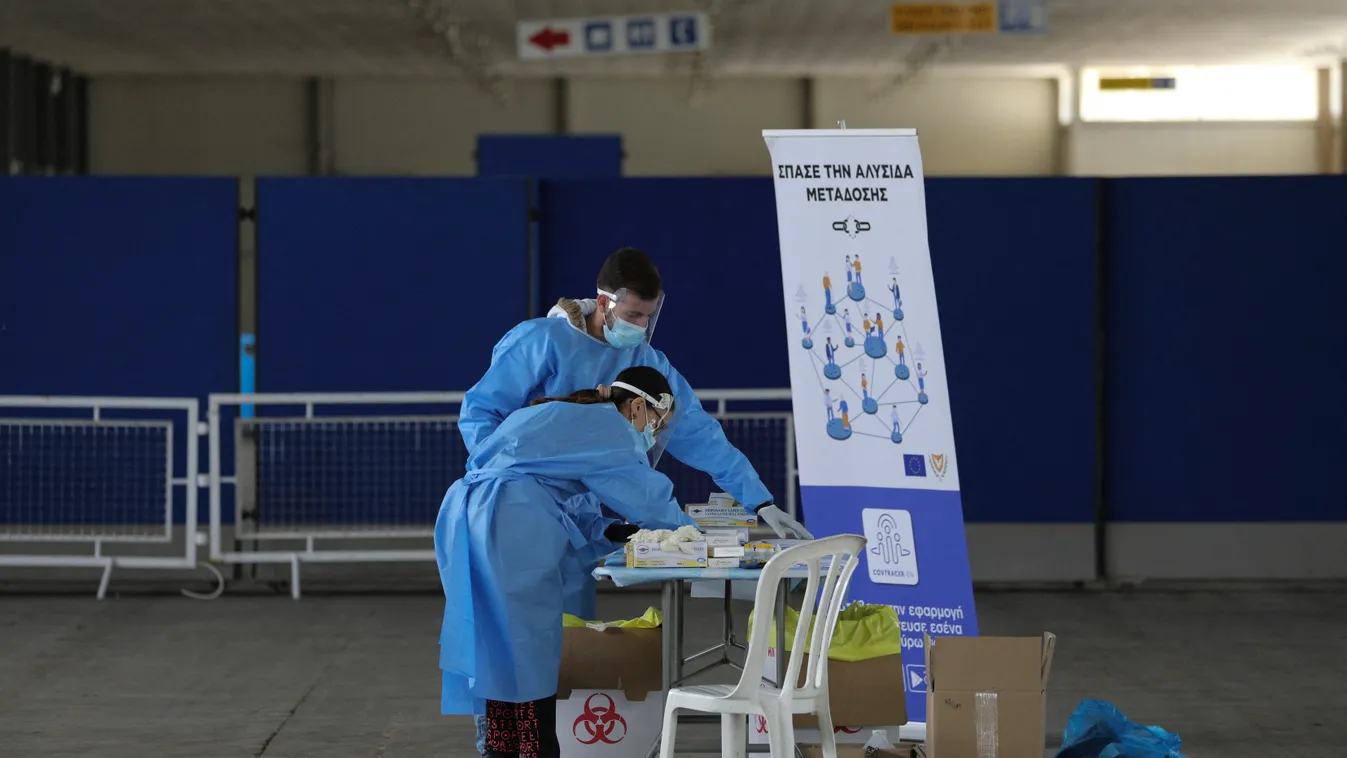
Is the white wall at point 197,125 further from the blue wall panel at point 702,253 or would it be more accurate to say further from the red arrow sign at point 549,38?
the blue wall panel at point 702,253

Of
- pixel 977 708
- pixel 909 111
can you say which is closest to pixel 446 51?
pixel 909 111

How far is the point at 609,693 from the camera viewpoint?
407cm

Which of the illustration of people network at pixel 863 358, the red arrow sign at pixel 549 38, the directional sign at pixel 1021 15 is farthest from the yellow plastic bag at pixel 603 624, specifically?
the directional sign at pixel 1021 15

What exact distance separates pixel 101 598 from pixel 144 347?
1.42 m

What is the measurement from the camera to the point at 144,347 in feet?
26.2

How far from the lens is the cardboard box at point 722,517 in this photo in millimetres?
4031

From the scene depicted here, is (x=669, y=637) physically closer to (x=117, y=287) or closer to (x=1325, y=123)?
(x=117, y=287)

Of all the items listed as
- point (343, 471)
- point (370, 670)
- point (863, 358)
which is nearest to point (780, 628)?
point (863, 358)

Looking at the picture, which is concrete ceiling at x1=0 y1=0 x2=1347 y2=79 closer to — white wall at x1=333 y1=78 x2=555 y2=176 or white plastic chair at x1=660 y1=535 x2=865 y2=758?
white wall at x1=333 y1=78 x2=555 y2=176

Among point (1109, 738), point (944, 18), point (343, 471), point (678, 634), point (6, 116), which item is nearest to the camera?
point (678, 634)

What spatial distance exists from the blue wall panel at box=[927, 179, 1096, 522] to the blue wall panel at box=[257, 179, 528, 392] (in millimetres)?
2461

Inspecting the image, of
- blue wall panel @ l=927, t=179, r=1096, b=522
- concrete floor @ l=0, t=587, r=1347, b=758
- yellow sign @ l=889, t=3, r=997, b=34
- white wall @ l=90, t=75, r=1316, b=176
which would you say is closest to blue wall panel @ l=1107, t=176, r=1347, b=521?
blue wall panel @ l=927, t=179, r=1096, b=522

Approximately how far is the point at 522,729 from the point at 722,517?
0.84 meters

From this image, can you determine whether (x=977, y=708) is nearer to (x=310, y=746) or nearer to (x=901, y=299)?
(x=901, y=299)
